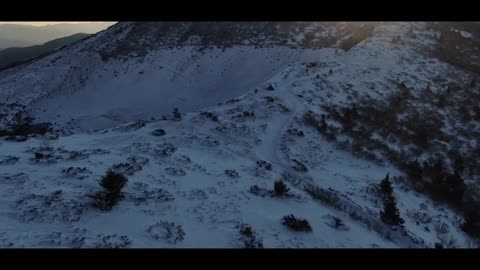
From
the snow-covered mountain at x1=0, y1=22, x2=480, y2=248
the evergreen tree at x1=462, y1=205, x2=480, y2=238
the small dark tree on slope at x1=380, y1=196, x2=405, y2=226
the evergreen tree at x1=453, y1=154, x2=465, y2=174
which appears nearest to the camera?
the snow-covered mountain at x1=0, y1=22, x2=480, y2=248

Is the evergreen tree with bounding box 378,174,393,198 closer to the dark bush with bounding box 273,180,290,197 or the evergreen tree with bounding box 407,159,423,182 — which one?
the evergreen tree with bounding box 407,159,423,182

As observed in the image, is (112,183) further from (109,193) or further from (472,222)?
(472,222)

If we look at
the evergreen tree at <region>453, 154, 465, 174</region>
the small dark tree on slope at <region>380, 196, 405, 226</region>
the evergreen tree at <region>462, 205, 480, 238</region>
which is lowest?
the evergreen tree at <region>462, 205, 480, 238</region>

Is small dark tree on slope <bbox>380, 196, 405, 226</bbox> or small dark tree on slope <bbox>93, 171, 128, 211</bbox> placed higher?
small dark tree on slope <bbox>93, 171, 128, 211</bbox>

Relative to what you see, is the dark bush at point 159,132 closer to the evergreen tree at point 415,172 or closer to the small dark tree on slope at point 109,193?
the small dark tree on slope at point 109,193

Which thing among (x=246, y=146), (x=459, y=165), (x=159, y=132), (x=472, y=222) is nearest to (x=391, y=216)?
(x=472, y=222)

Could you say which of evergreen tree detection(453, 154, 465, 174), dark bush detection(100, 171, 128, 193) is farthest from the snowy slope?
dark bush detection(100, 171, 128, 193)

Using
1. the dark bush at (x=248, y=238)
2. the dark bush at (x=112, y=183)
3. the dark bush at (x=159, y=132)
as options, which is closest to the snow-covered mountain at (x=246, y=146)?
the dark bush at (x=248, y=238)
